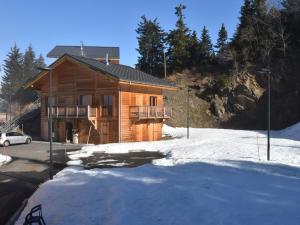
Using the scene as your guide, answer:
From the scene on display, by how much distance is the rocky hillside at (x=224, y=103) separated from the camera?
52.0 m

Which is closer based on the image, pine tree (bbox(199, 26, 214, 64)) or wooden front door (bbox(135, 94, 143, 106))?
wooden front door (bbox(135, 94, 143, 106))

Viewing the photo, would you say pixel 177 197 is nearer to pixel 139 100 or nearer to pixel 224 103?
pixel 139 100

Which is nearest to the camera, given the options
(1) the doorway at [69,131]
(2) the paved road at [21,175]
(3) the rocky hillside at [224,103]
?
(2) the paved road at [21,175]

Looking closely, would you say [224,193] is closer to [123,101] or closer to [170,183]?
[170,183]

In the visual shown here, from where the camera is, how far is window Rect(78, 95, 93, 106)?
116 ft

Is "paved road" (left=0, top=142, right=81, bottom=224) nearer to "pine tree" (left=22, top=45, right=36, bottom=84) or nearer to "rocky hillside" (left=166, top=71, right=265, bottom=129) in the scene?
"rocky hillside" (left=166, top=71, right=265, bottom=129)

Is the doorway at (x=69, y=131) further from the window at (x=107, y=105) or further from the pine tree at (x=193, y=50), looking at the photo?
the pine tree at (x=193, y=50)

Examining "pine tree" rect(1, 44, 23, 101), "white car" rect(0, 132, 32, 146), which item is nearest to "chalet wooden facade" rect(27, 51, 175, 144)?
"white car" rect(0, 132, 32, 146)

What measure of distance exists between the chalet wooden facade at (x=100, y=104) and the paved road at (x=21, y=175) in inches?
259

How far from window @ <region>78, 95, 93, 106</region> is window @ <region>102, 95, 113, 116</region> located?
5.58ft

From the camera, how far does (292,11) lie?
58219 millimetres

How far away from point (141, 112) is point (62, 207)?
23597 mm

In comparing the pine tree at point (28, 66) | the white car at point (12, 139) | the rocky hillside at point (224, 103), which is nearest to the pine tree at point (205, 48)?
the rocky hillside at point (224, 103)

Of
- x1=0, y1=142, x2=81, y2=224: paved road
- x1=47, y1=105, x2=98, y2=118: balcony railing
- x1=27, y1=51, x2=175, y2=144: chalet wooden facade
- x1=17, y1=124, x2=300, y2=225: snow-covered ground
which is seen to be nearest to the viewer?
x1=17, y1=124, x2=300, y2=225: snow-covered ground
